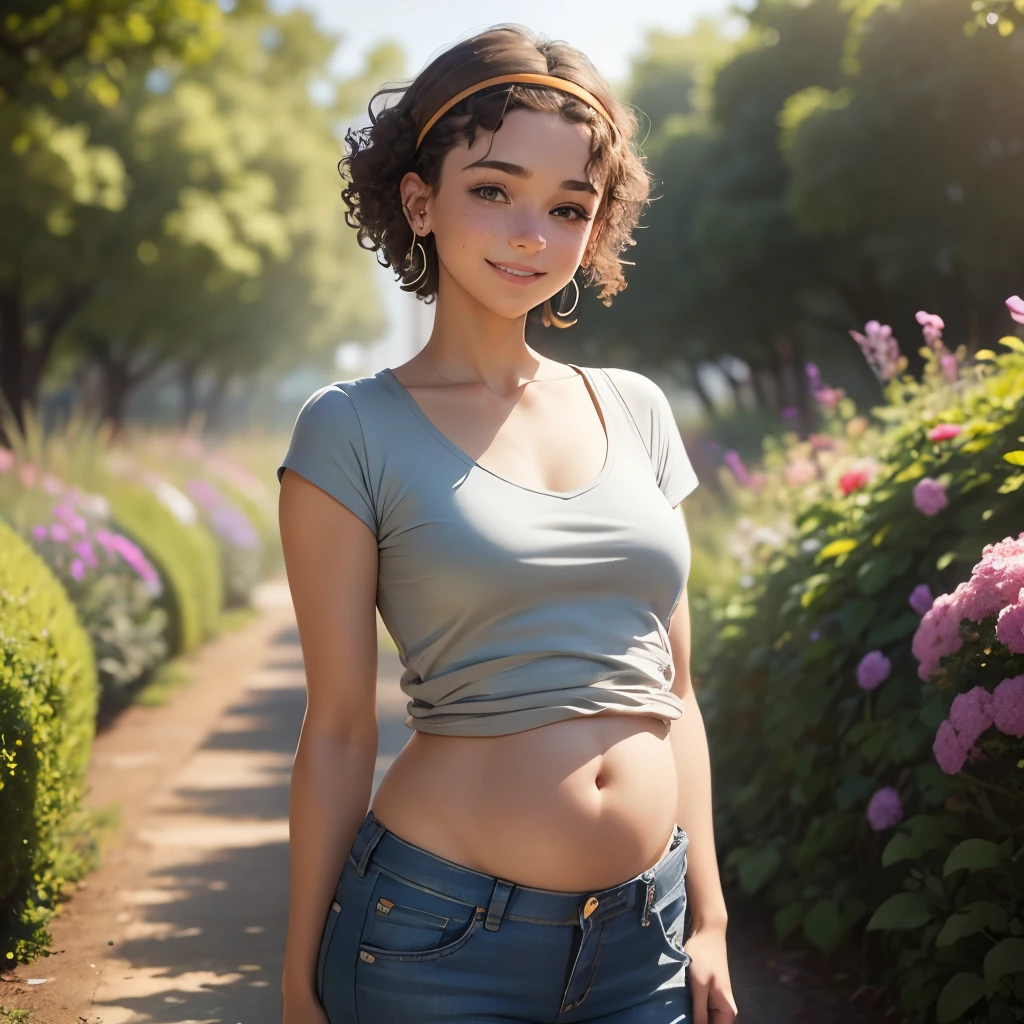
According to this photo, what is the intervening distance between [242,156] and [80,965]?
94.2ft

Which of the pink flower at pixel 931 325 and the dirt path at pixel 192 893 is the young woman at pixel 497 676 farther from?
the pink flower at pixel 931 325

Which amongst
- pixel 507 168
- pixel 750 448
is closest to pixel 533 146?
pixel 507 168

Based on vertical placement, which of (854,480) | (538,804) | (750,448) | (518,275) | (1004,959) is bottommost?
(1004,959)

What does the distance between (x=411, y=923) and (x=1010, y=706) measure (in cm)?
161

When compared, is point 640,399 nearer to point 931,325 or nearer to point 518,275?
point 518,275

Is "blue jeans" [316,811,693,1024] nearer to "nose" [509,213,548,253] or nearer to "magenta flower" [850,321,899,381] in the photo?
"nose" [509,213,548,253]

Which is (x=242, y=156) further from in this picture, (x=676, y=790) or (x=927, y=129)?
(x=676, y=790)

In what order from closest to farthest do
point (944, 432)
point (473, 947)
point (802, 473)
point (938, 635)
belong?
point (473, 947), point (938, 635), point (944, 432), point (802, 473)

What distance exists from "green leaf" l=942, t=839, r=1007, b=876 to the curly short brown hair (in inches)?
61.1

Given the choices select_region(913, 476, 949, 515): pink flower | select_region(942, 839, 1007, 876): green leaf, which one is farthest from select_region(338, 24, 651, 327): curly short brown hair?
Result: select_region(913, 476, 949, 515): pink flower

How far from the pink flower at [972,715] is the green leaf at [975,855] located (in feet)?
0.71

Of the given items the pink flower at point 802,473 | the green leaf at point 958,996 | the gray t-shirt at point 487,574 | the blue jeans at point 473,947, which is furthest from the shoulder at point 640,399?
the pink flower at point 802,473

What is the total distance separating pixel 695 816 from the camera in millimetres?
2367

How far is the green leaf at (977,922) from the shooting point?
3127 mm
